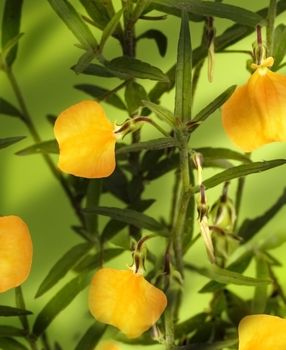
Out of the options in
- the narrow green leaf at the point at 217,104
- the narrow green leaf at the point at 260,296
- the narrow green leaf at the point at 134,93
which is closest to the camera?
the narrow green leaf at the point at 217,104

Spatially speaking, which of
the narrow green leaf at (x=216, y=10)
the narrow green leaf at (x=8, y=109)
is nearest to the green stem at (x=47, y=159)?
the narrow green leaf at (x=8, y=109)

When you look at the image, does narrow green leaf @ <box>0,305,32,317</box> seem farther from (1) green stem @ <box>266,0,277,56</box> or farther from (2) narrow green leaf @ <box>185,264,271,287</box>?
(1) green stem @ <box>266,0,277,56</box>

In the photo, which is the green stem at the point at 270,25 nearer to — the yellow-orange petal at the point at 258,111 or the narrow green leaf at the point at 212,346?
the yellow-orange petal at the point at 258,111

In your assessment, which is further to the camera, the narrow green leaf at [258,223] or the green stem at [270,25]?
the narrow green leaf at [258,223]

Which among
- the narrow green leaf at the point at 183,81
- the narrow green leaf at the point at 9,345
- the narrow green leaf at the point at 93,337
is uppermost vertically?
the narrow green leaf at the point at 183,81

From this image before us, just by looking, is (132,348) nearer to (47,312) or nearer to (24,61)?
(47,312)

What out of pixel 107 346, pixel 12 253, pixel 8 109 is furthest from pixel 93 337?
pixel 8 109

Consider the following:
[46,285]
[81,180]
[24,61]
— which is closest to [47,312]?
[46,285]

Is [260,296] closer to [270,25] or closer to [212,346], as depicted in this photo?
[212,346]
